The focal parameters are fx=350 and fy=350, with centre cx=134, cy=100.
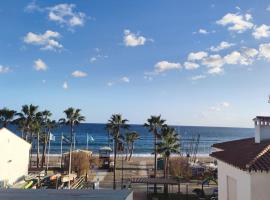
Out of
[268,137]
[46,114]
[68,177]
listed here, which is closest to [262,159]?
[268,137]

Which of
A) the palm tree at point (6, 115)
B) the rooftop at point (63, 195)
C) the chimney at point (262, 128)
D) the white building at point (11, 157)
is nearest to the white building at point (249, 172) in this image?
the chimney at point (262, 128)

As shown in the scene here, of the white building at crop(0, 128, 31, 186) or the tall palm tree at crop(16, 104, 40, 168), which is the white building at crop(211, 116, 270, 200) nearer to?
the white building at crop(0, 128, 31, 186)

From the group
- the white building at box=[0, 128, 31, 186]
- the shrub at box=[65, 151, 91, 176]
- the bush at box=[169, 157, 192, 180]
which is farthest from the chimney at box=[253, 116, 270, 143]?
the shrub at box=[65, 151, 91, 176]

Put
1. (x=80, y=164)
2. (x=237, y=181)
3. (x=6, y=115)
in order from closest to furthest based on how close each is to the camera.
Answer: (x=237, y=181), (x=6, y=115), (x=80, y=164)

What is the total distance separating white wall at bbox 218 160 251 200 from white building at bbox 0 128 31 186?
25.3 meters

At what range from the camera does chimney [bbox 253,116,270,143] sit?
861 inches

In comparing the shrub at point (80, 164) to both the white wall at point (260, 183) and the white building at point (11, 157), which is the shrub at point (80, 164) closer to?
the white building at point (11, 157)

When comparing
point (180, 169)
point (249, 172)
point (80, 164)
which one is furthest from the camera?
point (80, 164)

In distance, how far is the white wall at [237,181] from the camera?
55.9 ft

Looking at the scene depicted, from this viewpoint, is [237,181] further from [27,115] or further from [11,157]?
[27,115]

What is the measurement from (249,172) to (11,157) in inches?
1337

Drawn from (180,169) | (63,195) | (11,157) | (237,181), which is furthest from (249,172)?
(180,169)

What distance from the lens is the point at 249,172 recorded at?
16.5 meters

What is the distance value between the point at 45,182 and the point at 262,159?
35332 mm
